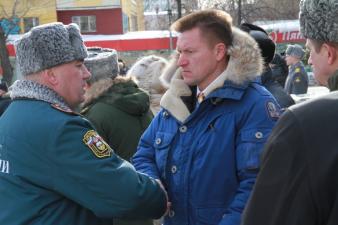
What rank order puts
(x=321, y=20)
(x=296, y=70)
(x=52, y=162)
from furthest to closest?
Result: (x=296, y=70), (x=52, y=162), (x=321, y=20)

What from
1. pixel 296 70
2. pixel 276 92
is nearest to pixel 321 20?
pixel 276 92

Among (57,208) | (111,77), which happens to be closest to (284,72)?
(111,77)

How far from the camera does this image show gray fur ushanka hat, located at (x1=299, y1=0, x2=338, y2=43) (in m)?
1.64

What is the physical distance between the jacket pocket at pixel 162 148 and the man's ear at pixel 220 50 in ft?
1.66

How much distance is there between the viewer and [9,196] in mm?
2242

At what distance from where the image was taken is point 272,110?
253 cm

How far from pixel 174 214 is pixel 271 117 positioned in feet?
2.45

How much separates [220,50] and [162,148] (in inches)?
25.2

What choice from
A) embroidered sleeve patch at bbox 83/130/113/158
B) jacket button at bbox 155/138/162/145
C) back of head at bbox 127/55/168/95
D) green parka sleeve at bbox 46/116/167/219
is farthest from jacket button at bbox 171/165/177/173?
back of head at bbox 127/55/168/95

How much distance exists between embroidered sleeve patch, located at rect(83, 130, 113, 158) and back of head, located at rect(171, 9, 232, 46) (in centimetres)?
87

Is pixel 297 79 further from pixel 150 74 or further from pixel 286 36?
pixel 286 36

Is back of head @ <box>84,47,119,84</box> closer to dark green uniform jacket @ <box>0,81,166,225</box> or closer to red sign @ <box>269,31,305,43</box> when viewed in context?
dark green uniform jacket @ <box>0,81,166,225</box>

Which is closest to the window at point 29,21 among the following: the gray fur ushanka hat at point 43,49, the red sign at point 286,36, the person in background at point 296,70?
the red sign at point 286,36

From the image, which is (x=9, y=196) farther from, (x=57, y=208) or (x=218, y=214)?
(x=218, y=214)
